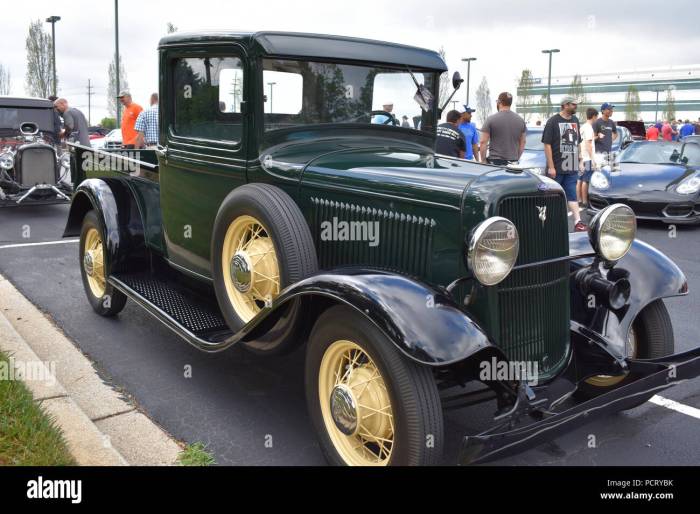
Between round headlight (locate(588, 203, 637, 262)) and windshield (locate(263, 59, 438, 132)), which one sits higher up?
windshield (locate(263, 59, 438, 132))

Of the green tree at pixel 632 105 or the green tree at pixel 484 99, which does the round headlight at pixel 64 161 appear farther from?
the green tree at pixel 632 105

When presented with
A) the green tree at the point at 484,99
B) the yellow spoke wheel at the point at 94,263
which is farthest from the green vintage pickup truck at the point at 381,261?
the green tree at the point at 484,99

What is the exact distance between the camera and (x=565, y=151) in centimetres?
869

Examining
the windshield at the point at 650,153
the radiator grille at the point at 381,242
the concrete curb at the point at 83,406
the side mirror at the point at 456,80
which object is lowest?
the concrete curb at the point at 83,406

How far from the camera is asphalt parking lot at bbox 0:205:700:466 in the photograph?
318cm

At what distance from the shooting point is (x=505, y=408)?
2727 mm

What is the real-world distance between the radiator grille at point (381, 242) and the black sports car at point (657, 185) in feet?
23.6

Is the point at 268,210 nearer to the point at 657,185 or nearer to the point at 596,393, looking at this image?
the point at 596,393

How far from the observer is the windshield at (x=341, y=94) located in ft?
11.9

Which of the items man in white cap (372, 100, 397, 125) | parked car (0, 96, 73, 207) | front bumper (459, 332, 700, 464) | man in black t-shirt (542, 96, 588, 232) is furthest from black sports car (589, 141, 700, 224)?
parked car (0, 96, 73, 207)

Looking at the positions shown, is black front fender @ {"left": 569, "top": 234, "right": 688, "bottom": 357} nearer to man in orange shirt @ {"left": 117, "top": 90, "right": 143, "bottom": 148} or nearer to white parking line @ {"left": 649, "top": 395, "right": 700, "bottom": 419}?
white parking line @ {"left": 649, "top": 395, "right": 700, "bottom": 419}

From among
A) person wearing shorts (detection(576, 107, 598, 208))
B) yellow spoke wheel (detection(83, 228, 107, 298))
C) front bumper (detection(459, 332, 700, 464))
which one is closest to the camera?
front bumper (detection(459, 332, 700, 464))

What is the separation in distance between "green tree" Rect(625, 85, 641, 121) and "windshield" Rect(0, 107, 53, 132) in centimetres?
5819
